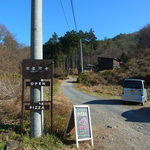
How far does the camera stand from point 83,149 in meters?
6.52

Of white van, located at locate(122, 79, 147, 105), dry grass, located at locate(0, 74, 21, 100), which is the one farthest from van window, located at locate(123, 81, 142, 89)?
dry grass, located at locate(0, 74, 21, 100)

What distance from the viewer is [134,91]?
709 inches

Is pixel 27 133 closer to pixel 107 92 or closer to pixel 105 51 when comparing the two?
pixel 107 92

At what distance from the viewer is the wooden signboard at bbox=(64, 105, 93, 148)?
6809 millimetres

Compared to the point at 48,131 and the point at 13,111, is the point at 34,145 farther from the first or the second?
the point at 13,111

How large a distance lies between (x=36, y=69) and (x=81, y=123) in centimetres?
197

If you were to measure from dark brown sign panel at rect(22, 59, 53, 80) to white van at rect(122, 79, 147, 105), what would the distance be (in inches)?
466

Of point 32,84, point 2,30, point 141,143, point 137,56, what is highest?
point 2,30

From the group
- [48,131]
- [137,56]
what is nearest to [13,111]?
[48,131]

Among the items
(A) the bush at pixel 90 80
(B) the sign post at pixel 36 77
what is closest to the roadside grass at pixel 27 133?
(B) the sign post at pixel 36 77

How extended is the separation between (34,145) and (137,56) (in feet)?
193

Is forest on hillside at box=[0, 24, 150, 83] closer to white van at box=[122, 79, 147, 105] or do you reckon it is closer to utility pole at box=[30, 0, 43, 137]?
white van at box=[122, 79, 147, 105]

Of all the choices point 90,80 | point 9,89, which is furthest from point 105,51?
point 9,89

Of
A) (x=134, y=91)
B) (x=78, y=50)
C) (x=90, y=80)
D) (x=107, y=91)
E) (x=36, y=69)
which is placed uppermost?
(x=78, y=50)
